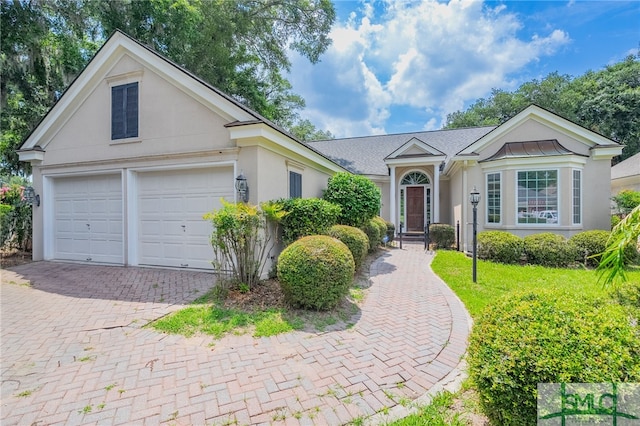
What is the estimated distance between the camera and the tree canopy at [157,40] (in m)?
10.7

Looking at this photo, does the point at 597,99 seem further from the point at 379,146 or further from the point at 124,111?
the point at 124,111

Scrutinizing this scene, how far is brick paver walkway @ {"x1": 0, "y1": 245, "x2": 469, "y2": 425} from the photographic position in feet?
9.27

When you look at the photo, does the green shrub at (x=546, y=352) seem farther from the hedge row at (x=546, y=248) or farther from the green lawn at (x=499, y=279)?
the hedge row at (x=546, y=248)

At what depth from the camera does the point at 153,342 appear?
419 cm

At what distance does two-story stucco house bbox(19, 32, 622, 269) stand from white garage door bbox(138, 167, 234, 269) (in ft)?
0.10

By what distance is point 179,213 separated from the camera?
26.0ft

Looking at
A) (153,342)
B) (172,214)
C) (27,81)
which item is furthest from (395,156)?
(27,81)

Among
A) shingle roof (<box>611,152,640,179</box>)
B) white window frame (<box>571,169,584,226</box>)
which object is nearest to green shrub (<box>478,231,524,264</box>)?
white window frame (<box>571,169,584,226</box>)

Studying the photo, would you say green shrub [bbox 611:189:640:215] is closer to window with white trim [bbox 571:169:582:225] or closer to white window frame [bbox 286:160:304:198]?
window with white trim [bbox 571:169:582:225]

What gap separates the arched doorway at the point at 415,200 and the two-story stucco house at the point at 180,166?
3805 millimetres

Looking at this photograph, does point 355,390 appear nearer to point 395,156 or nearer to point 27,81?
point 395,156

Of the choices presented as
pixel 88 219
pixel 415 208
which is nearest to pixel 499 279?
pixel 415 208

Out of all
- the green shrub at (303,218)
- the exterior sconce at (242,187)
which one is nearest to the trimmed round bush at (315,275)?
the green shrub at (303,218)

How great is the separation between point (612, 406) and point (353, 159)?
58.8 feet
